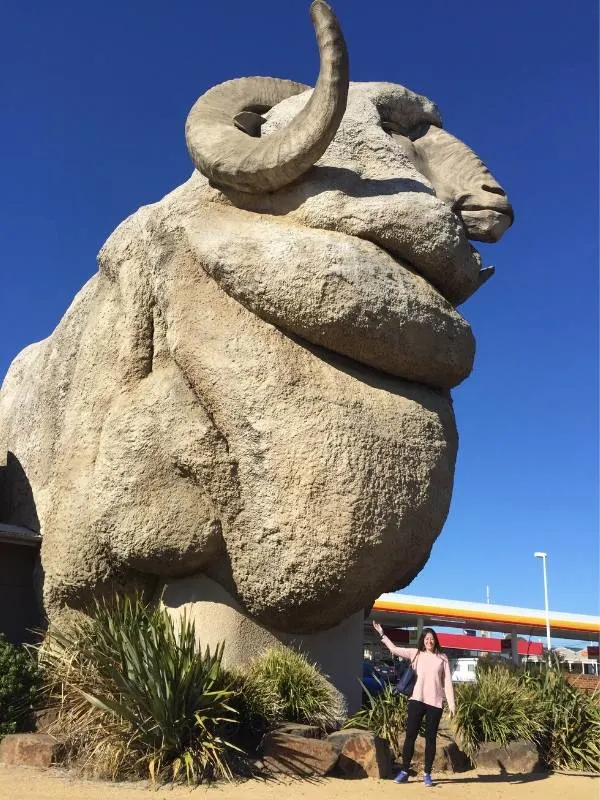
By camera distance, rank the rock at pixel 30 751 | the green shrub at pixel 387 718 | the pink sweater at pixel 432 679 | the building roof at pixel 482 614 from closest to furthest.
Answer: the rock at pixel 30 751 < the pink sweater at pixel 432 679 < the green shrub at pixel 387 718 < the building roof at pixel 482 614

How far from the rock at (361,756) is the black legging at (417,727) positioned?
183 mm

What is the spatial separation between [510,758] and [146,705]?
3.56 m

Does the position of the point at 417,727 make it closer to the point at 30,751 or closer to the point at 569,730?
the point at 569,730

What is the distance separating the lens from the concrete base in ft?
24.1

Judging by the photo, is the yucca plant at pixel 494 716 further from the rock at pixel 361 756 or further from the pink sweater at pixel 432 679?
the rock at pixel 361 756

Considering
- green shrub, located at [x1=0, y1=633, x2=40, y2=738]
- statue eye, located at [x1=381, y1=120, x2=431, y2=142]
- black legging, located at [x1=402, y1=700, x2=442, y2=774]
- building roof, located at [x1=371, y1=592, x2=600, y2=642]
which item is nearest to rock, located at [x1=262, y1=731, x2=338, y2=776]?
black legging, located at [x1=402, y1=700, x2=442, y2=774]

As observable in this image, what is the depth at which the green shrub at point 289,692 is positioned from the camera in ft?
21.5

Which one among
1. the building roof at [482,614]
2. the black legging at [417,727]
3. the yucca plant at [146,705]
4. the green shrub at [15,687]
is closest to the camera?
the yucca plant at [146,705]

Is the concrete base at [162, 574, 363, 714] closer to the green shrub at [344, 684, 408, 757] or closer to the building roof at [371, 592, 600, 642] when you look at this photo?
the green shrub at [344, 684, 408, 757]

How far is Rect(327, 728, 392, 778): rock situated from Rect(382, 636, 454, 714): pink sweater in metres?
0.48

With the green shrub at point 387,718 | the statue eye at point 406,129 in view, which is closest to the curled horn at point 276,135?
the statue eye at point 406,129

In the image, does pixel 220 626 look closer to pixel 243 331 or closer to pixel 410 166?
pixel 243 331

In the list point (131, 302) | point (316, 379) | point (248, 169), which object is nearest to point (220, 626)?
point (316, 379)

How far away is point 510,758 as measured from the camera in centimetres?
732
